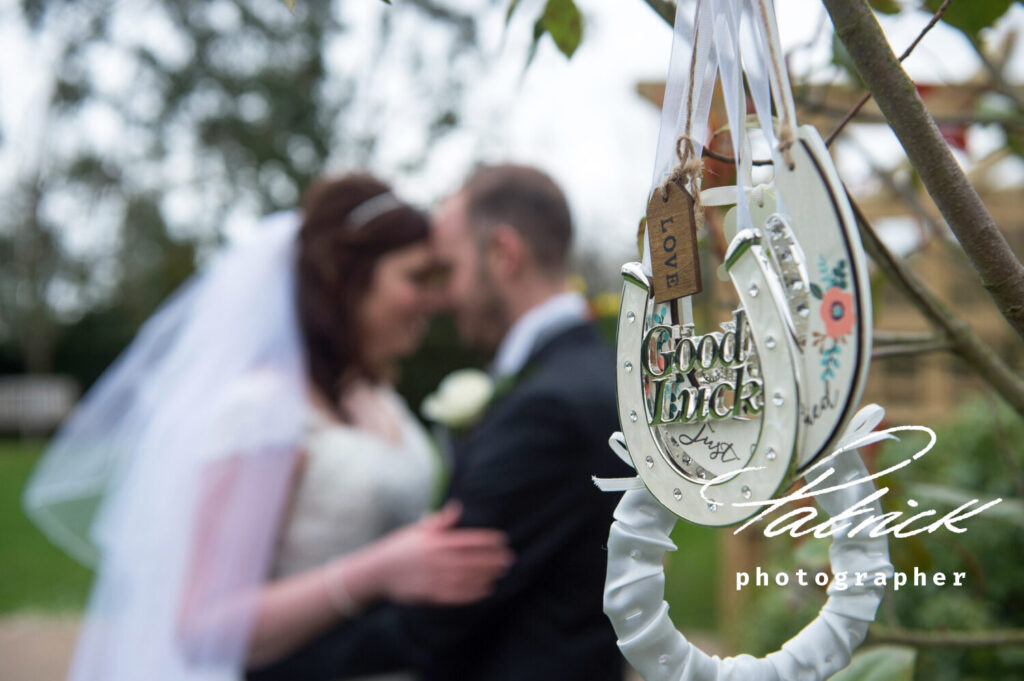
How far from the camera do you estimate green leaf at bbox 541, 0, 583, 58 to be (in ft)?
1.99

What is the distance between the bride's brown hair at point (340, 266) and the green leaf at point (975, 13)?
6.00ft

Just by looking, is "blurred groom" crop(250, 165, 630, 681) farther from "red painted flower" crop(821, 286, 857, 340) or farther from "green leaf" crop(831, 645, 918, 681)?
"red painted flower" crop(821, 286, 857, 340)

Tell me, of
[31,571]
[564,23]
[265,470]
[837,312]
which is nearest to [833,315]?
[837,312]

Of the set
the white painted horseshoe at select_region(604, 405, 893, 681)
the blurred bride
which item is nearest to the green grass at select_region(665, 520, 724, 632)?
the blurred bride

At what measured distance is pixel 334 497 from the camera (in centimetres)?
215

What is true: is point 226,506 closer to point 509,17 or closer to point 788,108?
point 509,17

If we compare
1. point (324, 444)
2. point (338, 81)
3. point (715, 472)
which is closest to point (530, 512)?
point (324, 444)

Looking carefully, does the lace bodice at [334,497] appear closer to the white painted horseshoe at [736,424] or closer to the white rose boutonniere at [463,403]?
the white rose boutonniere at [463,403]

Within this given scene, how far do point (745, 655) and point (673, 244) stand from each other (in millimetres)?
202

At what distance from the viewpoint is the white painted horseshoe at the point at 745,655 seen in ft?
1.31

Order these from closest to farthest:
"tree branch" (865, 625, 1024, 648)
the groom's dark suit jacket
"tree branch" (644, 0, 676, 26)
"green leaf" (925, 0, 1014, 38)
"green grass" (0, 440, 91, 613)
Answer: "tree branch" (644, 0, 676, 26) < "green leaf" (925, 0, 1014, 38) < "tree branch" (865, 625, 1024, 648) < the groom's dark suit jacket < "green grass" (0, 440, 91, 613)

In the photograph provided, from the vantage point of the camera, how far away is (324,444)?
85.1 inches

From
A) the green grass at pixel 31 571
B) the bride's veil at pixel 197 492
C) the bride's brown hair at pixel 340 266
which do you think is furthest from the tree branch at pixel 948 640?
the green grass at pixel 31 571

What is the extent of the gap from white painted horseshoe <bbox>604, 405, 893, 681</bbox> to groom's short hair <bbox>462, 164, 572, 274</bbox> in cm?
157
